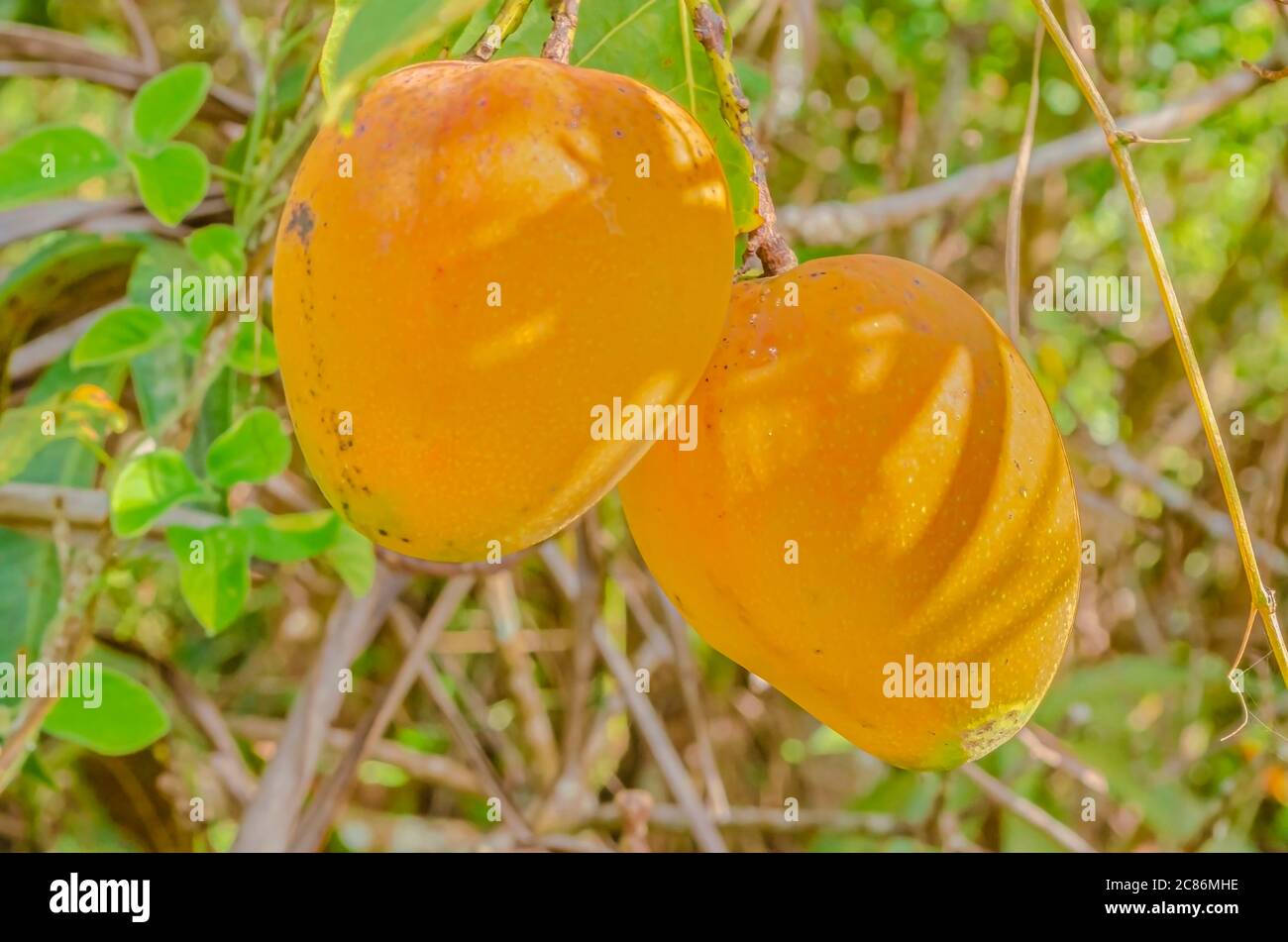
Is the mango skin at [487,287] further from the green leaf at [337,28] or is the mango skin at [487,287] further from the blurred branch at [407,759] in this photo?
the blurred branch at [407,759]

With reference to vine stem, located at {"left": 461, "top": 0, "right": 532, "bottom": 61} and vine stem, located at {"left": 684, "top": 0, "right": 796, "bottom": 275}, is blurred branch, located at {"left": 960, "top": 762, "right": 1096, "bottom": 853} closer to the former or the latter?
vine stem, located at {"left": 684, "top": 0, "right": 796, "bottom": 275}

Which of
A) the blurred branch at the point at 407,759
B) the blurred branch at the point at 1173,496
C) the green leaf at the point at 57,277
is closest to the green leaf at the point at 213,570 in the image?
the green leaf at the point at 57,277

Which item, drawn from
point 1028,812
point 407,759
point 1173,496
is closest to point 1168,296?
point 1028,812

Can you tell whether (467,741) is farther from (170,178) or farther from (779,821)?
(170,178)

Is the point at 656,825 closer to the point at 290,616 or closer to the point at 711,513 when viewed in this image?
the point at 290,616

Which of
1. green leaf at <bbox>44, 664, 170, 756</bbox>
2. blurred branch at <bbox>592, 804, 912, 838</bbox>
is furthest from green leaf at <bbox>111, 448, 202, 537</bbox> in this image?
blurred branch at <bbox>592, 804, 912, 838</bbox>

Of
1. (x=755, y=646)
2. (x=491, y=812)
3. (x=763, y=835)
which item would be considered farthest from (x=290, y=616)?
(x=755, y=646)

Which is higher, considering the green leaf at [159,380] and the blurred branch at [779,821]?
the green leaf at [159,380]
